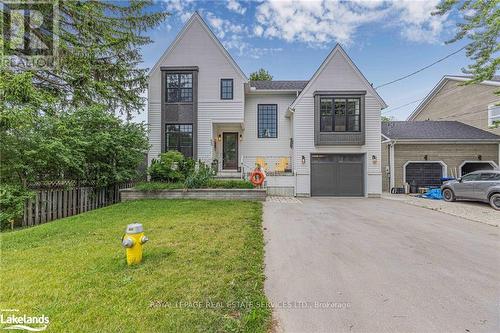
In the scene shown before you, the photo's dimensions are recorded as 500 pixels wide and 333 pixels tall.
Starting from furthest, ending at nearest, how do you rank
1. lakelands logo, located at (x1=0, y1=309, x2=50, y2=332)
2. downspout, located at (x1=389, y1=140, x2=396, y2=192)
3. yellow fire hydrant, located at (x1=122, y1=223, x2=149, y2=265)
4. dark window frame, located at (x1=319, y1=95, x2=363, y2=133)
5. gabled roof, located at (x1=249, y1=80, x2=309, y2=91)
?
gabled roof, located at (x1=249, y1=80, x2=309, y2=91)
downspout, located at (x1=389, y1=140, x2=396, y2=192)
dark window frame, located at (x1=319, y1=95, x2=363, y2=133)
yellow fire hydrant, located at (x1=122, y1=223, x2=149, y2=265)
lakelands logo, located at (x1=0, y1=309, x2=50, y2=332)

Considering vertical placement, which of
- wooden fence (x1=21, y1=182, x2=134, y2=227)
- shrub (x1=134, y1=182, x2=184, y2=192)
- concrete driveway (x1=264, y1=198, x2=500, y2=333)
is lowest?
concrete driveway (x1=264, y1=198, x2=500, y2=333)

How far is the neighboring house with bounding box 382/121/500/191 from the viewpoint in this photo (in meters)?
14.6

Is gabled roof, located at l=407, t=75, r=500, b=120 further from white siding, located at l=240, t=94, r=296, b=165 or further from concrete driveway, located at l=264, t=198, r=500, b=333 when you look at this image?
concrete driveway, located at l=264, t=198, r=500, b=333

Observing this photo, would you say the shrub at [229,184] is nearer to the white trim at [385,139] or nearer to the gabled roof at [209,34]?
the gabled roof at [209,34]

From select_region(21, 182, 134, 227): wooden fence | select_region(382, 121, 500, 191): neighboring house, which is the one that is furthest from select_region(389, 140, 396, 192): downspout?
select_region(21, 182, 134, 227): wooden fence

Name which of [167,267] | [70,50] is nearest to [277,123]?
[70,50]

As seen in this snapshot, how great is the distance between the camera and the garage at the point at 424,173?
14953 mm

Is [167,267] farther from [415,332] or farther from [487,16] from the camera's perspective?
[487,16]

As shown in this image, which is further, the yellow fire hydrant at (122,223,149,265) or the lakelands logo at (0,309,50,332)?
the yellow fire hydrant at (122,223,149,265)

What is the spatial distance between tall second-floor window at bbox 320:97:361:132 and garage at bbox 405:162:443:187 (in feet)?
18.4

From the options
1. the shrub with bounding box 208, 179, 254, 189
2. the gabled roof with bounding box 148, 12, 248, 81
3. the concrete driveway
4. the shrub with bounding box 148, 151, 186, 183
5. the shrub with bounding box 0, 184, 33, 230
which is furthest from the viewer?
the gabled roof with bounding box 148, 12, 248, 81

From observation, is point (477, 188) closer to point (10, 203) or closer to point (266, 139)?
point (266, 139)

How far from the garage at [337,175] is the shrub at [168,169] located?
7.69m

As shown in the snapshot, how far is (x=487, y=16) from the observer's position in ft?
29.2
